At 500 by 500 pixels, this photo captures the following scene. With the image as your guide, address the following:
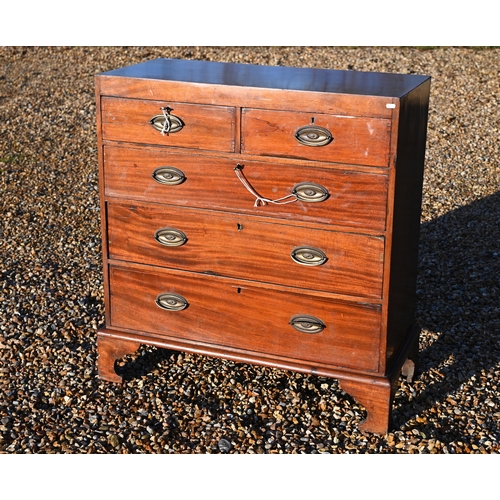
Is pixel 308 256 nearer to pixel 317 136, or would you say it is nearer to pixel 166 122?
pixel 317 136

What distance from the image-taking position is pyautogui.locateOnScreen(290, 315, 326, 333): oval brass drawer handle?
362 cm

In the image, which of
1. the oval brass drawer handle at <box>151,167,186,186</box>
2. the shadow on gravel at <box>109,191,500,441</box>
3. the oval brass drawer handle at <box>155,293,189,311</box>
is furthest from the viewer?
the shadow on gravel at <box>109,191,500,441</box>

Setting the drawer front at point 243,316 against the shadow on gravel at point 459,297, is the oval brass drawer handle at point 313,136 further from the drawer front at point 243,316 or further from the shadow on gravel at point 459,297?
the shadow on gravel at point 459,297

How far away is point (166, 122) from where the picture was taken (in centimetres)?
353

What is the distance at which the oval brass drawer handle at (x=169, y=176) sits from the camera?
3604 millimetres

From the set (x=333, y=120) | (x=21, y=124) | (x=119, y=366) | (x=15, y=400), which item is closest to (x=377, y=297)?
(x=333, y=120)

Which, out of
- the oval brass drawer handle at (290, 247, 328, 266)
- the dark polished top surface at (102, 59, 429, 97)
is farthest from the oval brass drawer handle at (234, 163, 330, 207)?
the dark polished top surface at (102, 59, 429, 97)

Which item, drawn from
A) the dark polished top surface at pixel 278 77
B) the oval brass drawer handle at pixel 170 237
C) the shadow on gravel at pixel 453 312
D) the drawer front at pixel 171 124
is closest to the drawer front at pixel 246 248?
the oval brass drawer handle at pixel 170 237

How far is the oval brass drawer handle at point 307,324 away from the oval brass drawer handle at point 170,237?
0.60 m

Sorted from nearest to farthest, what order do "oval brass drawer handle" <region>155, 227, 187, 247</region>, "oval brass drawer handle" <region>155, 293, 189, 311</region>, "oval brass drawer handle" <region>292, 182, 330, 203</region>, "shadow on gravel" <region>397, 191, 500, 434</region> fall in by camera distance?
"oval brass drawer handle" <region>292, 182, 330, 203</region> < "oval brass drawer handle" <region>155, 227, 187, 247</region> < "oval brass drawer handle" <region>155, 293, 189, 311</region> < "shadow on gravel" <region>397, 191, 500, 434</region>

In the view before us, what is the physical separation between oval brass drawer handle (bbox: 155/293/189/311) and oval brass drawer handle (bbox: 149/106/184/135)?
2.50ft

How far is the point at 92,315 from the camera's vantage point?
469 centimetres

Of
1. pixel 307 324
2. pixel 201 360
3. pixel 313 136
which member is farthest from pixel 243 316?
pixel 313 136

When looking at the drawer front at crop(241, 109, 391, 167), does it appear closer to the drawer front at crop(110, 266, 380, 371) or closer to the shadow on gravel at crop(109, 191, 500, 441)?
the drawer front at crop(110, 266, 380, 371)
